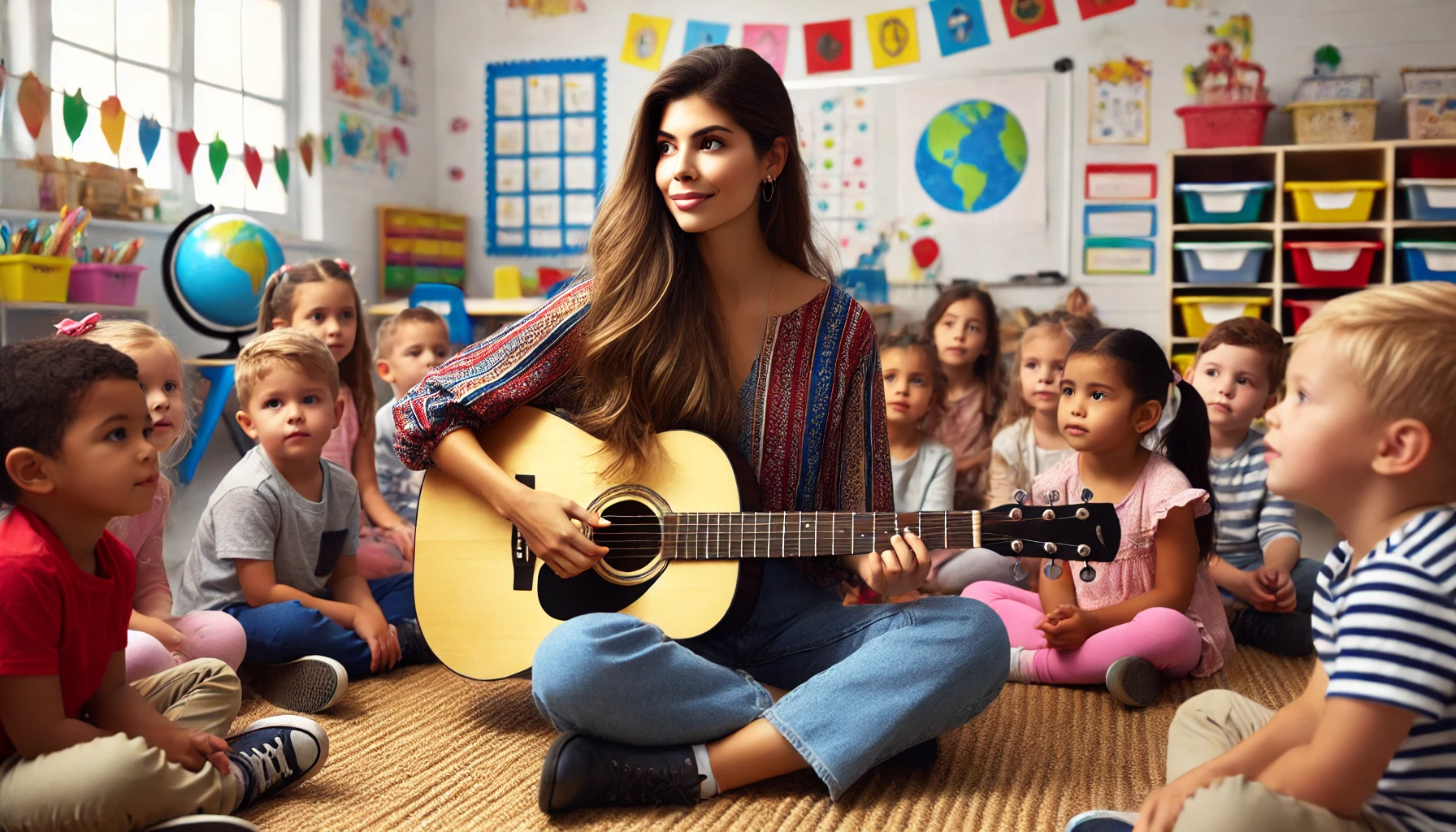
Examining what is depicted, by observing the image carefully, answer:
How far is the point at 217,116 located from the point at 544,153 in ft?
5.37

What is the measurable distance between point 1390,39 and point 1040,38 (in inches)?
54.0

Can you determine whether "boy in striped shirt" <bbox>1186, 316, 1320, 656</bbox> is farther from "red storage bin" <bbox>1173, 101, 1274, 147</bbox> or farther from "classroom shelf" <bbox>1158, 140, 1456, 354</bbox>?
"red storage bin" <bbox>1173, 101, 1274, 147</bbox>

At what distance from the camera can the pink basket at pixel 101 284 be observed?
131 inches

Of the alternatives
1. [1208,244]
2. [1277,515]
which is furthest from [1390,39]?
[1277,515]

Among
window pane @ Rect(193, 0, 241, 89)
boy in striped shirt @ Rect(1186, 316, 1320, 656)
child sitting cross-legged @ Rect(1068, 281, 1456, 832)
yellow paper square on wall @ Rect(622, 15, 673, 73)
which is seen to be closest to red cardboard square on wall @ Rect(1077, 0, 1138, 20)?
yellow paper square on wall @ Rect(622, 15, 673, 73)

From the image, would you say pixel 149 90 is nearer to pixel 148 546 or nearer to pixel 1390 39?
pixel 148 546

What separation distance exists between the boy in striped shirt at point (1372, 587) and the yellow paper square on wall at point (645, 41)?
483 centimetres

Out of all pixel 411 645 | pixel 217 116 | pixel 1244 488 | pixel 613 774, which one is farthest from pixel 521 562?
pixel 217 116

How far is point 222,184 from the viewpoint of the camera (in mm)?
4398

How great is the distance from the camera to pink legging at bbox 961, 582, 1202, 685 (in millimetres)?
1897

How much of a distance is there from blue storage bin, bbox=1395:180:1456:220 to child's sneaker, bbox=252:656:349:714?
165 inches

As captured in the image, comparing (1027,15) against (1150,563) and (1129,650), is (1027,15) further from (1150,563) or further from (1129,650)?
(1129,650)

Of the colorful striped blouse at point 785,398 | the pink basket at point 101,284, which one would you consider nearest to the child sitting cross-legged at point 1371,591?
the colorful striped blouse at point 785,398

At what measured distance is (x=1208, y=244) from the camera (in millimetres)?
4539
